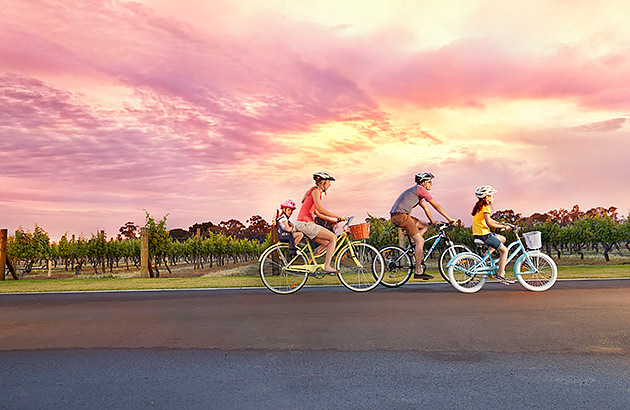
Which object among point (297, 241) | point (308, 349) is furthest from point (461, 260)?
point (308, 349)

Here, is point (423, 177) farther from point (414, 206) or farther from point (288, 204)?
point (288, 204)

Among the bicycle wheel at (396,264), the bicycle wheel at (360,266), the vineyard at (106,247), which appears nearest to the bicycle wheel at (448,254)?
the bicycle wheel at (396,264)

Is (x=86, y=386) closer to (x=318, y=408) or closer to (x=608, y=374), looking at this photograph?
(x=318, y=408)

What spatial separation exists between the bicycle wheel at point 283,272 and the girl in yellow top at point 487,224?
11.4 feet

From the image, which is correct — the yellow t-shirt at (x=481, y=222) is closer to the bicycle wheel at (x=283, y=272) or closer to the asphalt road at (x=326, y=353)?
the asphalt road at (x=326, y=353)

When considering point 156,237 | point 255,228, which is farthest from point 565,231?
point 255,228

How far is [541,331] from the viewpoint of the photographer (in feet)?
20.1

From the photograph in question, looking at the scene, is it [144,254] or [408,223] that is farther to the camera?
[144,254]

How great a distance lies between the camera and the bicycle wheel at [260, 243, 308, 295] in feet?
32.8

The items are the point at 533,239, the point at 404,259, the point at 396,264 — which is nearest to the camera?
the point at 533,239

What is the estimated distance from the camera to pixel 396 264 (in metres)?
10.4

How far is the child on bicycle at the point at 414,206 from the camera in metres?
10.5

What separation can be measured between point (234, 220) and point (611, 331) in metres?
102

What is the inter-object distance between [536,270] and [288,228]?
4924mm
